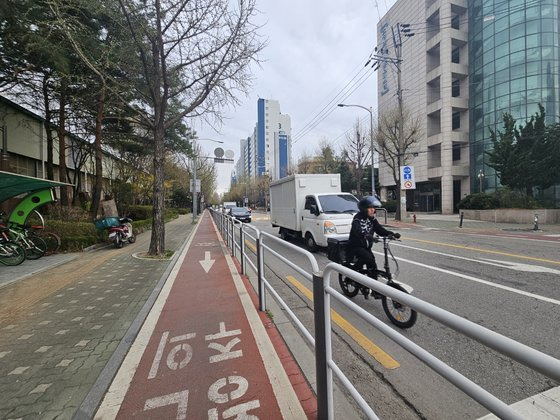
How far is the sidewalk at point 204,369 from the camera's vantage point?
2596 mm

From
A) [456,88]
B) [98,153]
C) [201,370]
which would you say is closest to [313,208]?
[201,370]

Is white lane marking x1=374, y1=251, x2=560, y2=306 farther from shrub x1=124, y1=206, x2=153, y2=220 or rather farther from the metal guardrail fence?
shrub x1=124, y1=206, x2=153, y2=220

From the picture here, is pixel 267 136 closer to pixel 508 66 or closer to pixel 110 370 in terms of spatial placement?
pixel 508 66

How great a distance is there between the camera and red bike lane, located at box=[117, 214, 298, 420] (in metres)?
2.60

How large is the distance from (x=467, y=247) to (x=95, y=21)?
16.7 m

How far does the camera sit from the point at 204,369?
318 cm

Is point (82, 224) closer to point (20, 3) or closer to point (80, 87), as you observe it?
point (80, 87)

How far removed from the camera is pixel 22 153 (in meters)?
16.0

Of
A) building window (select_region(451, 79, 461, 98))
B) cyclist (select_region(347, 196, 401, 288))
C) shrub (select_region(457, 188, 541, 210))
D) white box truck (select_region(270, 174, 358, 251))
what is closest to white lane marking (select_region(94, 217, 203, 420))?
cyclist (select_region(347, 196, 401, 288))

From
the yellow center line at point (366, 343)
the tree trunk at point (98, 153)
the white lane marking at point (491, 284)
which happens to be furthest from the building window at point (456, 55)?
the yellow center line at point (366, 343)

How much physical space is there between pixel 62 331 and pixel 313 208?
22.5 feet

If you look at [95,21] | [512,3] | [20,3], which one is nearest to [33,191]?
[20,3]

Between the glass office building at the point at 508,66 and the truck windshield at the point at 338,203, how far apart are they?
28.2 m

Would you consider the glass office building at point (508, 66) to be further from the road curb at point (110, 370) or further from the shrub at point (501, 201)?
the road curb at point (110, 370)
